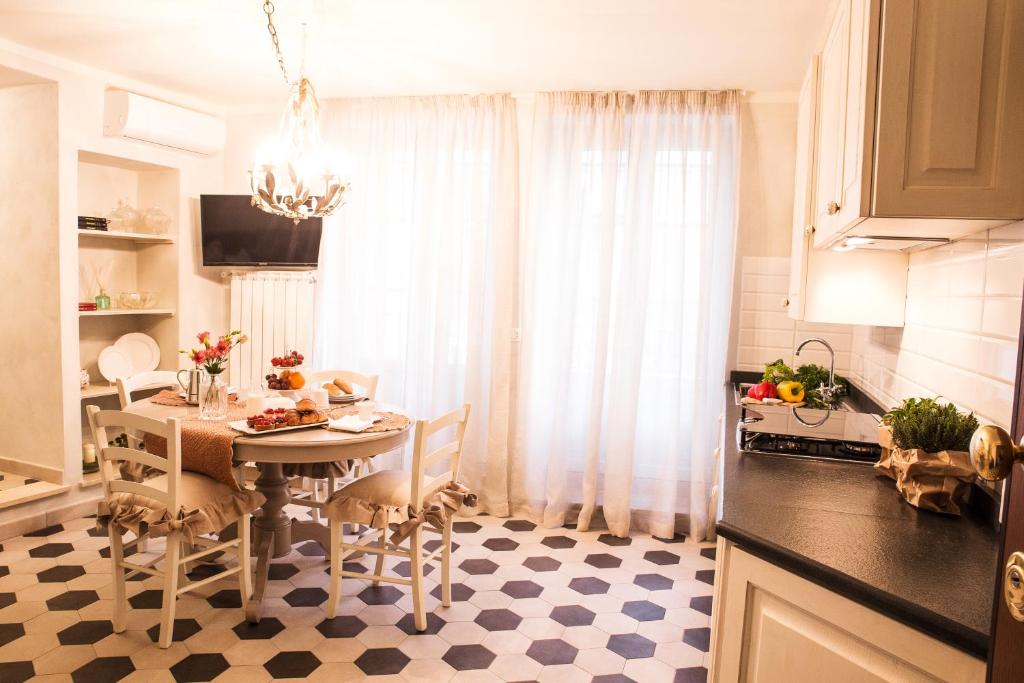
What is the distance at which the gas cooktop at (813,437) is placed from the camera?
2039 millimetres

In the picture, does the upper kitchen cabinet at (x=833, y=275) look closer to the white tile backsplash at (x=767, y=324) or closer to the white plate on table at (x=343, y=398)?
the white tile backsplash at (x=767, y=324)

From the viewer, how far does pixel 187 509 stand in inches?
98.8

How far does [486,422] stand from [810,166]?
7.38ft

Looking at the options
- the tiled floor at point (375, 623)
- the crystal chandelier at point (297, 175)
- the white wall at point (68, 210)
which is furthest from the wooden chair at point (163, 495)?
the white wall at point (68, 210)

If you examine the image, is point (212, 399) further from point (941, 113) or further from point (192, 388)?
point (941, 113)

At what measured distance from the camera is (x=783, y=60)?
10.5ft

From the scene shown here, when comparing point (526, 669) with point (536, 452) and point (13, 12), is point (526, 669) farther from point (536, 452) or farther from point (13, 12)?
point (13, 12)

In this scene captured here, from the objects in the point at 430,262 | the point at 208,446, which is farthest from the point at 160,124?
the point at 208,446

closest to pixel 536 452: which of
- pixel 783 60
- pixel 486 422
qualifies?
pixel 486 422

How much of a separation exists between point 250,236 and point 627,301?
2419mm

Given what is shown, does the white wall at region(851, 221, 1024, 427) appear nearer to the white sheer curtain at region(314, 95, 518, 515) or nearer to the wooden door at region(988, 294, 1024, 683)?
the wooden door at region(988, 294, 1024, 683)

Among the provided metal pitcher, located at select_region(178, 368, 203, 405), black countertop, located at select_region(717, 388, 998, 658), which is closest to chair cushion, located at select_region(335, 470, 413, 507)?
metal pitcher, located at select_region(178, 368, 203, 405)

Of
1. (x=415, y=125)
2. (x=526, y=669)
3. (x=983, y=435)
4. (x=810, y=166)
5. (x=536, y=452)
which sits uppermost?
(x=415, y=125)

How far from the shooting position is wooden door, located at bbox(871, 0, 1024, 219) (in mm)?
1398
